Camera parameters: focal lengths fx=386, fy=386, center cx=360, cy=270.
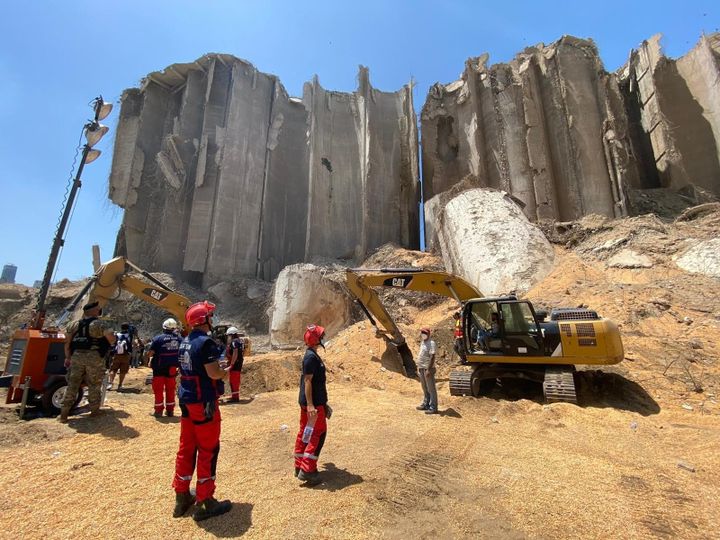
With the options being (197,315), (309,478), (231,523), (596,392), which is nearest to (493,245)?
(596,392)

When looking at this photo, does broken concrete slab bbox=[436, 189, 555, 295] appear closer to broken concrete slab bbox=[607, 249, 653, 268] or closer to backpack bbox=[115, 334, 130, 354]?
broken concrete slab bbox=[607, 249, 653, 268]

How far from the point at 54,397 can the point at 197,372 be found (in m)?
4.62

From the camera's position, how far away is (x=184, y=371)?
3227mm

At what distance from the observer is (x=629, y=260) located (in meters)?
13.5

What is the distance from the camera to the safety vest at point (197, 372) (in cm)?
316

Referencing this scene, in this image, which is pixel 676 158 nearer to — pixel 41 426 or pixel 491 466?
pixel 491 466

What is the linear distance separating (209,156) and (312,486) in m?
25.0

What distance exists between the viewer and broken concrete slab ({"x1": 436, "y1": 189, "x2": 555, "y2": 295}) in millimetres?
14383

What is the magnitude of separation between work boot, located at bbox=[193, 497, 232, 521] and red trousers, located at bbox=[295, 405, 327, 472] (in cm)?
81

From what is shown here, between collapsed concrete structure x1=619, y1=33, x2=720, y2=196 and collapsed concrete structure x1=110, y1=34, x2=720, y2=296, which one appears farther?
collapsed concrete structure x1=110, y1=34, x2=720, y2=296

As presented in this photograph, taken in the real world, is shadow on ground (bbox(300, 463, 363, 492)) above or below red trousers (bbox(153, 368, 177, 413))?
below

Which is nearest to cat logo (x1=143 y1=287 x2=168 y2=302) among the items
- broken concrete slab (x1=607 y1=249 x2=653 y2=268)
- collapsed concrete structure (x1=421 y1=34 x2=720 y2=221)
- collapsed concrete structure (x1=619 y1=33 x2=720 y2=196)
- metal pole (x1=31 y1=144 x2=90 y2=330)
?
metal pole (x1=31 y1=144 x2=90 y2=330)

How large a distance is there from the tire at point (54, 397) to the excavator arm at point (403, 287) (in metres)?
6.71

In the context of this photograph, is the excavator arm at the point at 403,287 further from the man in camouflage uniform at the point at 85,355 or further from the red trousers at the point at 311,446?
the man in camouflage uniform at the point at 85,355
